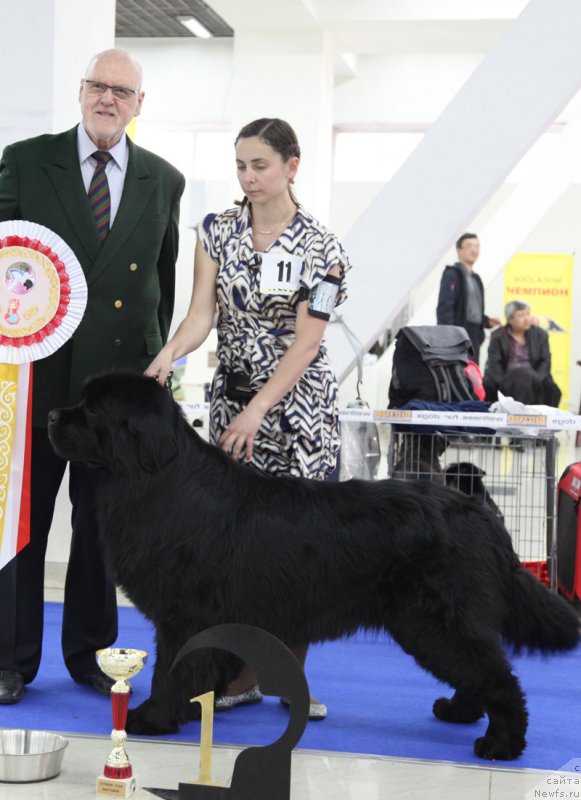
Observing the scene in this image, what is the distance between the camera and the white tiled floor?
2.22 m

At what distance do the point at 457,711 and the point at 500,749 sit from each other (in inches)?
12.3

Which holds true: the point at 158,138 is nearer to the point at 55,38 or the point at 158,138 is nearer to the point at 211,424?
the point at 55,38

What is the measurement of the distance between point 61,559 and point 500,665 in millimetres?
2502

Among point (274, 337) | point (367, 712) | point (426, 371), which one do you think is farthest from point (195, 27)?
point (367, 712)

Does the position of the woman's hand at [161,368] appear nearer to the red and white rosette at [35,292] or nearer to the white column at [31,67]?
the red and white rosette at [35,292]

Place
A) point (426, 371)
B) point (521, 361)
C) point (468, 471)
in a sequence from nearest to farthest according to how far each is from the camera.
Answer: point (468, 471) → point (426, 371) → point (521, 361)

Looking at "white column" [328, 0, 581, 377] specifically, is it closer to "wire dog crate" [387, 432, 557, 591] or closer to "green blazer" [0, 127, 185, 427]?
"wire dog crate" [387, 432, 557, 591]

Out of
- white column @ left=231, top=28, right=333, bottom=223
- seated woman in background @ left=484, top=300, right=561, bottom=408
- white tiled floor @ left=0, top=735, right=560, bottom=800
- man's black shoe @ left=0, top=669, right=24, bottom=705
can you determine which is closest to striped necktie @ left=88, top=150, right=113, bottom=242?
man's black shoe @ left=0, top=669, right=24, bottom=705

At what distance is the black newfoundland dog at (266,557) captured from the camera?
2.43 metres

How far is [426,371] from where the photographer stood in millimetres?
5121

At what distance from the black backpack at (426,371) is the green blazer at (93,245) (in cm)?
237

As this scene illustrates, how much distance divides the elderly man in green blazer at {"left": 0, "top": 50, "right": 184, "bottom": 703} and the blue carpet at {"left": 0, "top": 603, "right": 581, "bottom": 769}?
5.4 inches

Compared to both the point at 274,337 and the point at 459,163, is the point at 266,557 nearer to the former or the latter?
the point at 274,337

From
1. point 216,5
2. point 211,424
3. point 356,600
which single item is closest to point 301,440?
point 211,424
